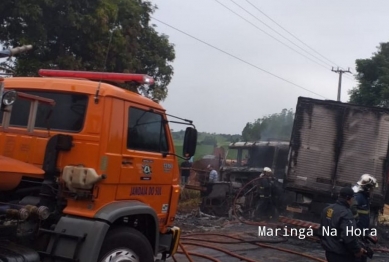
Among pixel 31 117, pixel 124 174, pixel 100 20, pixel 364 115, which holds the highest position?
pixel 100 20

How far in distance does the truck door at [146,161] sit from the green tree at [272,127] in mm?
13477

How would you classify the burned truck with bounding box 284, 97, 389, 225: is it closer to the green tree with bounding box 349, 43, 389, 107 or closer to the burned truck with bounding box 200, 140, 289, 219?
the burned truck with bounding box 200, 140, 289, 219

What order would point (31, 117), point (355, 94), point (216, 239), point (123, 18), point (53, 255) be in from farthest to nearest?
1. point (355, 94)
2. point (123, 18)
3. point (216, 239)
4. point (31, 117)
5. point (53, 255)

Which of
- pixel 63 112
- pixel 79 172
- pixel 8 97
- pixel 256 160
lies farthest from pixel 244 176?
pixel 8 97

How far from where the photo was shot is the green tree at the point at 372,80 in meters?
25.5

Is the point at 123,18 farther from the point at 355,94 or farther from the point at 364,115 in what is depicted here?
the point at 355,94

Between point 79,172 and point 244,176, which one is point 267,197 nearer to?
point 244,176

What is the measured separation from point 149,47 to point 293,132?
25.3ft

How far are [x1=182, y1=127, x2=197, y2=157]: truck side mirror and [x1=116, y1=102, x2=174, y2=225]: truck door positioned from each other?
0.70 feet

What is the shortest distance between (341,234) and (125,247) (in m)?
2.49

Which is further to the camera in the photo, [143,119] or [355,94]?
[355,94]

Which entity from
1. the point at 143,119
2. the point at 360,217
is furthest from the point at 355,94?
the point at 143,119

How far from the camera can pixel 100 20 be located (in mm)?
13711

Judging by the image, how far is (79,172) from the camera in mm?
5320
